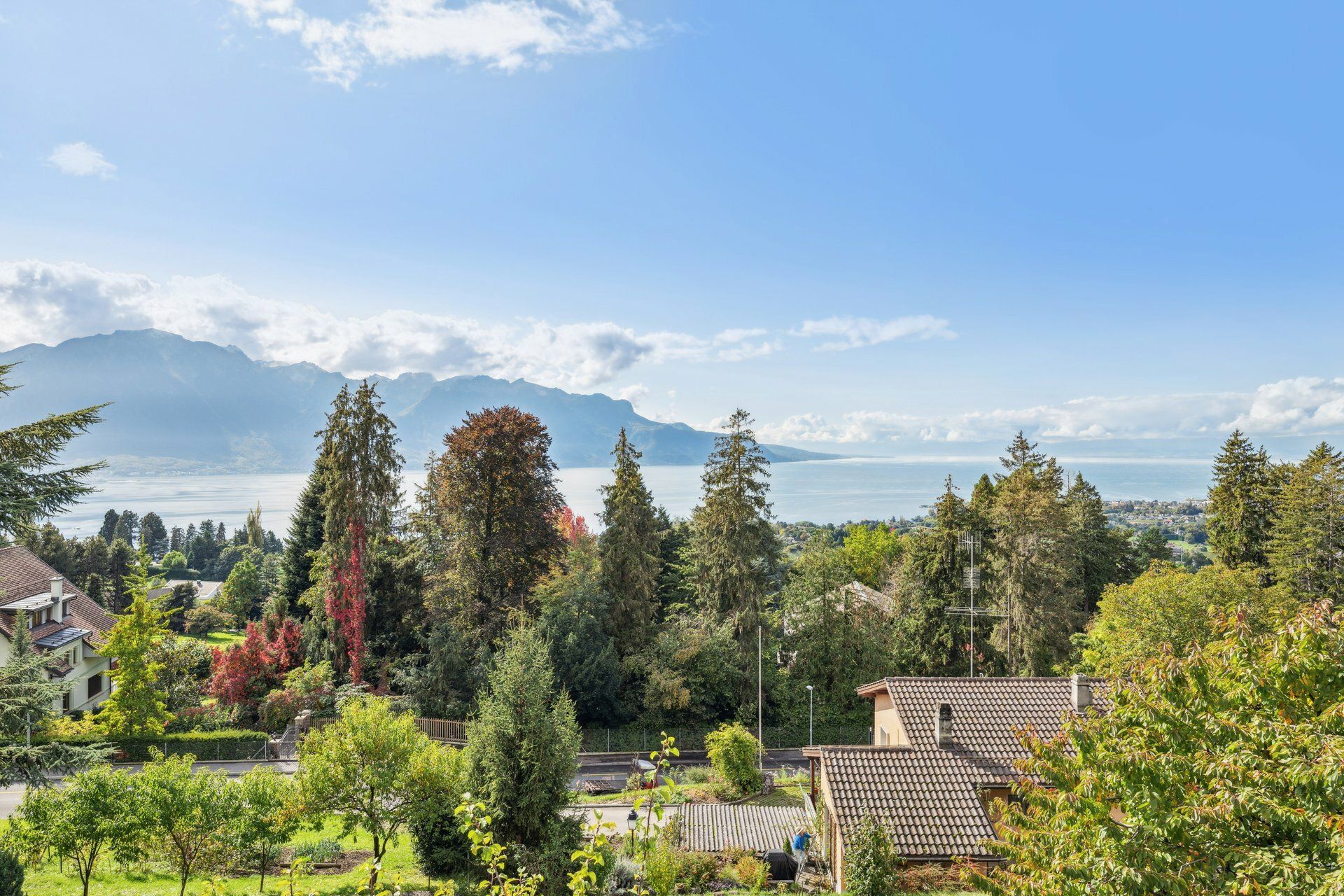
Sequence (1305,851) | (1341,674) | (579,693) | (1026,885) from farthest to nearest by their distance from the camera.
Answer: (579,693), (1026,885), (1341,674), (1305,851)

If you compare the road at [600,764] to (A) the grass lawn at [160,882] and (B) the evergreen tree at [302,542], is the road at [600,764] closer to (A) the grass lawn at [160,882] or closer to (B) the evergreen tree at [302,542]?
(A) the grass lawn at [160,882]

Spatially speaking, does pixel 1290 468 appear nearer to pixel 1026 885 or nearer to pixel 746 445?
pixel 746 445

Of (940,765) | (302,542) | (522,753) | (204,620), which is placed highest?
(302,542)

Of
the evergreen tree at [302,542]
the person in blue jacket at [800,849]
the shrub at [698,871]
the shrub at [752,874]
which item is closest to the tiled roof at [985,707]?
the person in blue jacket at [800,849]

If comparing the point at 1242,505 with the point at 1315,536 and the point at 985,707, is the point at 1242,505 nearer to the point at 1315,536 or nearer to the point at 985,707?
the point at 1315,536

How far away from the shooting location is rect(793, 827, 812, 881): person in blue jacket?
63.9ft

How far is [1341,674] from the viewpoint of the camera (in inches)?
257

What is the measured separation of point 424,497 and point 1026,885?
35399mm

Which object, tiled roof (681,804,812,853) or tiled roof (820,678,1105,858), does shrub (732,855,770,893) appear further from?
tiled roof (820,678,1105,858)

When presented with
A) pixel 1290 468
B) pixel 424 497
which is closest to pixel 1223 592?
pixel 1290 468

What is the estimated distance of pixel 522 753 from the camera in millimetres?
15156

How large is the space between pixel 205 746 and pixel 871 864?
2741cm

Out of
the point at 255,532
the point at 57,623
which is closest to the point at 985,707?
the point at 57,623

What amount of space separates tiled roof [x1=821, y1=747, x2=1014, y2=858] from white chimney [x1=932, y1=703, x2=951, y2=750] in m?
0.25
